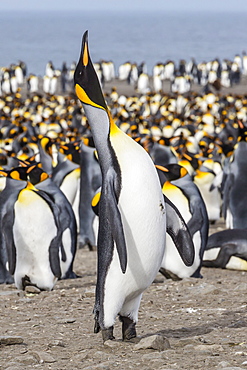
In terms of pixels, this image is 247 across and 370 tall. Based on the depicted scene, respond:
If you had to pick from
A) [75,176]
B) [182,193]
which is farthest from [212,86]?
[182,193]

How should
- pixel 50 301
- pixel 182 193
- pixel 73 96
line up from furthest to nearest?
pixel 73 96
pixel 182 193
pixel 50 301

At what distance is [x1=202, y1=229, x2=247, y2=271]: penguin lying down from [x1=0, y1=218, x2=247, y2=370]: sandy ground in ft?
2.79

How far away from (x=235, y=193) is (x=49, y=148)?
4057 millimetres

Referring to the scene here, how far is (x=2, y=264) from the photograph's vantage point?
627cm

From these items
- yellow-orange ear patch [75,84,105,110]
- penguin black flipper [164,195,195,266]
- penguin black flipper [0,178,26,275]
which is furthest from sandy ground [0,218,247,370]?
yellow-orange ear patch [75,84,105,110]

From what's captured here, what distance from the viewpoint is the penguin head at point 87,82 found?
11.0 feet

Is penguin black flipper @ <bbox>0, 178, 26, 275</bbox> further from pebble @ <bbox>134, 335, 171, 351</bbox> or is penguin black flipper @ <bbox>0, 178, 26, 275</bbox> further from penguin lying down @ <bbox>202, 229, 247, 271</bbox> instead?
pebble @ <bbox>134, 335, 171, 351</bbox>

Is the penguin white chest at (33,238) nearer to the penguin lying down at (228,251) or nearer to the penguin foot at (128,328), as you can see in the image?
the penguin lying down at (228,251)

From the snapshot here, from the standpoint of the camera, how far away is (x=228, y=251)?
22.2 feet

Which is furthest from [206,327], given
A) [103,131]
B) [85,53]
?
[85,53]

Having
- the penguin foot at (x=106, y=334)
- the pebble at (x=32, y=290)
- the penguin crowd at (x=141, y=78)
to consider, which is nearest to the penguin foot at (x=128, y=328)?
the penguin foot at (x=106, y=334)

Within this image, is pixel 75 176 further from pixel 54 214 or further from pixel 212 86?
pixel 212 86

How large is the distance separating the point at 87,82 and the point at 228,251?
377 cm

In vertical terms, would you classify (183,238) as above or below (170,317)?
above
